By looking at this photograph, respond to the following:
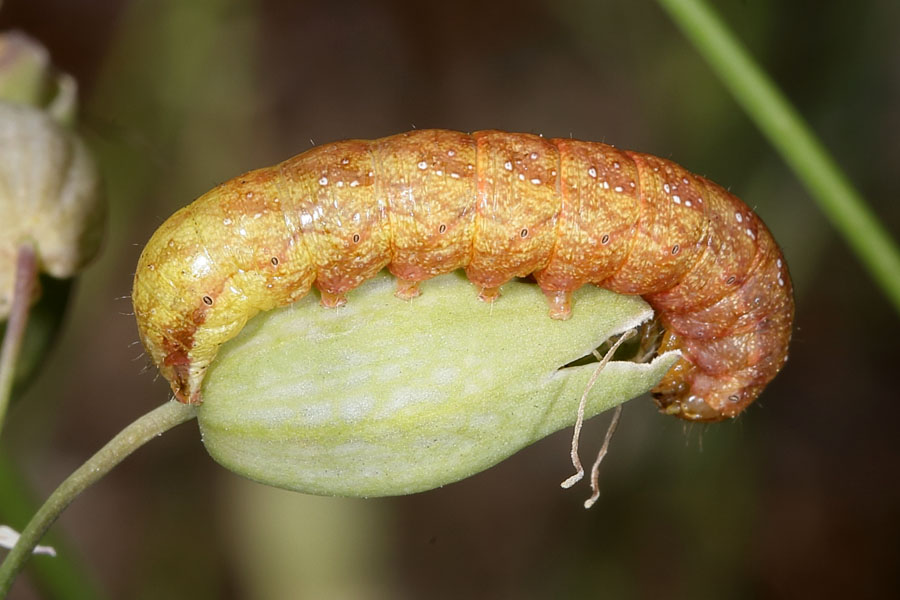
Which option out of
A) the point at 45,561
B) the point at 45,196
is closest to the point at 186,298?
the point at 45,196

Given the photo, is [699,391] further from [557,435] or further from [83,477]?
[557,435]

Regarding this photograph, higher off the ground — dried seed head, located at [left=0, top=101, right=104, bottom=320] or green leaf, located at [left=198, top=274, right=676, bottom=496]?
dried seed head, located at [left=0, top=101, right=104, bottom=320]

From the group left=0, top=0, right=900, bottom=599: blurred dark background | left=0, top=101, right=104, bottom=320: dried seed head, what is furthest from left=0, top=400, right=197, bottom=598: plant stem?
left=0, top=0, right=900, bottom=599: blurred dark background

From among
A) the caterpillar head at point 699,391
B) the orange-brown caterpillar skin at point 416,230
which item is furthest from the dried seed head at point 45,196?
the caterpillar head at point 699,391

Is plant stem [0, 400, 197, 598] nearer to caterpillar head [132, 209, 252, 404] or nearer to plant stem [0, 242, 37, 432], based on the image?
caterpillar head [132, 209, 252, 404]

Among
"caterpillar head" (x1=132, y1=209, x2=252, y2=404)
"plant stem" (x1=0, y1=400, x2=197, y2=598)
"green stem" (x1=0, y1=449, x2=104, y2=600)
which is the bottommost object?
"green stem" (x1=0, y1=449, x2=104, y2=600)
